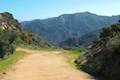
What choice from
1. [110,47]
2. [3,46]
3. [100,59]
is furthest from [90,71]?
[3,46]

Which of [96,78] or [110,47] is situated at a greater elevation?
[110,47]

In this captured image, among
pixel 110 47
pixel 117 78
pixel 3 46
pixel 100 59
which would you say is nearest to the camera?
pixel 117 78

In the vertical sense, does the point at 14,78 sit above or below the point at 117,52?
below

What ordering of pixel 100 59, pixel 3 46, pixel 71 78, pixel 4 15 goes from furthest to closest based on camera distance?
1. pixel 4 15
2. pixel 3 46
3. pixel 100 59
4. pixel 71 78

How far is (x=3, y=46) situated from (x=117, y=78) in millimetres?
19877

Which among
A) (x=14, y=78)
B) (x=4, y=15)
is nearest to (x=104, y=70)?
(x=14, y=78)

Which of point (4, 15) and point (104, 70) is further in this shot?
point (4, 15)

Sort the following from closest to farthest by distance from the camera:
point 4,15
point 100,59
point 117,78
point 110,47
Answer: point 117,78
point 110,47
point 100,59
point 4,15

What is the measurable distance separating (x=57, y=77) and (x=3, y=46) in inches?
624

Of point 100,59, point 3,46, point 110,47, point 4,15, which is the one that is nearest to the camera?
point 110,47

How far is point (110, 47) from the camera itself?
924 inches

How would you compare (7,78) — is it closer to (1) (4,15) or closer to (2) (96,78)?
(2) (96,78)

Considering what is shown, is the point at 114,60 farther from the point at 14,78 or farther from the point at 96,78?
the point at 14,78

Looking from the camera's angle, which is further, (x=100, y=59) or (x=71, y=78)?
(x=100, y=59)
